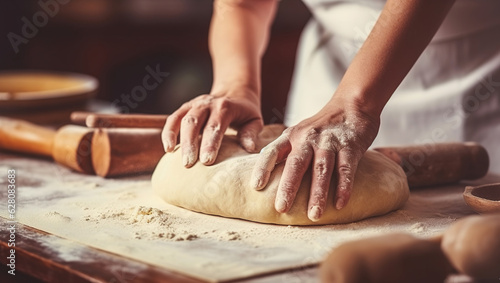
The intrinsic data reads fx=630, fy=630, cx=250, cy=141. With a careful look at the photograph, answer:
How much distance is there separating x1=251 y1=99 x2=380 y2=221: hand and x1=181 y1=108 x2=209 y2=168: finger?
0.76 feet

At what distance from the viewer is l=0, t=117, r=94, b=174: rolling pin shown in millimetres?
1992

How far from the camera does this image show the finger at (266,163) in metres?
1.47

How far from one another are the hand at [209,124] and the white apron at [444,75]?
629 mm

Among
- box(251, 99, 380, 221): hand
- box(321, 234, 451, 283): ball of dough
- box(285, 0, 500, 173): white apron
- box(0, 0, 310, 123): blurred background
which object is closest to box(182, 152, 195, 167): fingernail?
box(251, 99, 380, 221): hand

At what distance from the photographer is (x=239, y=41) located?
7.14 feet

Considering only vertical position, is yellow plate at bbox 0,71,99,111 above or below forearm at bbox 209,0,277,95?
below

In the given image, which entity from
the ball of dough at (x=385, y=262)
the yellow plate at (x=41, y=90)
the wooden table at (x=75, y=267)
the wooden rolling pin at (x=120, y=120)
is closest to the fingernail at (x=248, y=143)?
the wooden rolling pin at (x=120, y=120)

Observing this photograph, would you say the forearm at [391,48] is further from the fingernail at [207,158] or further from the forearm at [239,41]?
→ the forearm at [239,41]

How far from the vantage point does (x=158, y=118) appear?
1.94m

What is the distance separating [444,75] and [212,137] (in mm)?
1009

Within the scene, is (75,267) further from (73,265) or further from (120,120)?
(120,120)

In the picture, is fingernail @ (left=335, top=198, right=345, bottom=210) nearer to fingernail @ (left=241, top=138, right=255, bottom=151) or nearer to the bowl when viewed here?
fingernail @ (left=241, top=138, right=255, bottom=151)

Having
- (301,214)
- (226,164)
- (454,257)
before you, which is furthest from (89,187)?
(454,257)

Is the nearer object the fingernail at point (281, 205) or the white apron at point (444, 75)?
the fingernail at point (281, 205)
